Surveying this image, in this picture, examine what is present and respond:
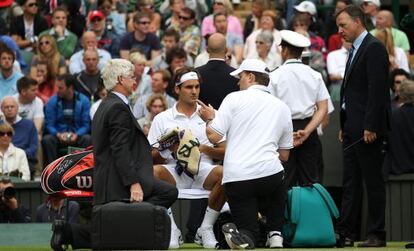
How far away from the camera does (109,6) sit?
23891 millimetres

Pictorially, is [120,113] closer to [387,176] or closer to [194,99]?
→ [194,99]

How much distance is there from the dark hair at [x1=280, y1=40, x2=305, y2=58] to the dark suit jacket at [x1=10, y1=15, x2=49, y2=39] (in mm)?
9195

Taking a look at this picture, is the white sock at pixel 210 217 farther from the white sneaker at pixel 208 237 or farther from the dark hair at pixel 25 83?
the dark hair at pixel 25 83

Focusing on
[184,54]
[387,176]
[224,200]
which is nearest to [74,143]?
[184,54]

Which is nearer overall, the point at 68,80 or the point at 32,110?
the point at 68,80

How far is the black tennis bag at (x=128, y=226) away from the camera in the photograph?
1228 cm

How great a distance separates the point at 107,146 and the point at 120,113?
33cm

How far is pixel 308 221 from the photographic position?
43.5 ft

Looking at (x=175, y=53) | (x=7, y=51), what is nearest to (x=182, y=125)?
(x=175, y=53)

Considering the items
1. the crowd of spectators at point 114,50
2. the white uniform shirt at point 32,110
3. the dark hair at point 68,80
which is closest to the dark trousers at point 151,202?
the crowd of spectators at point 114,50

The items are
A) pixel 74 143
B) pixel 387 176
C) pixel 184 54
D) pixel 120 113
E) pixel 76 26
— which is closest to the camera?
pixel 120 113

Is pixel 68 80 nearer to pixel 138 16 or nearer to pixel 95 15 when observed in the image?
pixel 138 16

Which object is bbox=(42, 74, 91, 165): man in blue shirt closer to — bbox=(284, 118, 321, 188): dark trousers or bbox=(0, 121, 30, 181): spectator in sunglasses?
bbox=(0, 121, 30, 181): spectator in sunglasses

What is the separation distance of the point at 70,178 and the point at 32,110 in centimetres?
706
